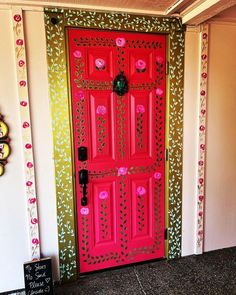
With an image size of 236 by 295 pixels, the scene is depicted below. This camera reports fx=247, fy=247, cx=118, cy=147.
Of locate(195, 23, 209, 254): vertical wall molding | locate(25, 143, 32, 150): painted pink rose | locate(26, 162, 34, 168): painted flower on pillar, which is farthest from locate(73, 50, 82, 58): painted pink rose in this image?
locate(195, 23, 209, 254): vertical wall molding

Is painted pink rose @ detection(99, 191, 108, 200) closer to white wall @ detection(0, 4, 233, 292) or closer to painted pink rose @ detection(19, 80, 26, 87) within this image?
white wall @ detection(0, 4, 233, 292)

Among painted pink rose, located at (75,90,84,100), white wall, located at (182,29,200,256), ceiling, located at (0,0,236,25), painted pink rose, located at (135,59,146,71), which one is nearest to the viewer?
ceiling, located at (0,0,236,25)

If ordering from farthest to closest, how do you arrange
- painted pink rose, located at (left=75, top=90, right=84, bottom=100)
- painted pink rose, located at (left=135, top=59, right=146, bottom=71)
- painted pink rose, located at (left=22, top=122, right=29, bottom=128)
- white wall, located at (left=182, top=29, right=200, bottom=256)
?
white wall, located at (left=182, top=29, right=200, bottom=256)
painted pink rose, located at (left=135, top=59, right=146, bottom=71)
painted pink rose, located at (left=75, top=90, right=84, bottom=100)
painted pink rose, located at (left=22, top=122, right=29, bottom=128)

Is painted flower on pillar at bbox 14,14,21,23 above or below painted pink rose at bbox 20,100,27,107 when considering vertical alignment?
above

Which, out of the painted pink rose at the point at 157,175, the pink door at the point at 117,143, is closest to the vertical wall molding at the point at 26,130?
the pink door at the point at 117,143

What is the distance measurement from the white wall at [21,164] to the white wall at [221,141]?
5.11ft

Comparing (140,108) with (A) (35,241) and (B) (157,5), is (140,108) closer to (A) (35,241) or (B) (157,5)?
(B) (157,5)

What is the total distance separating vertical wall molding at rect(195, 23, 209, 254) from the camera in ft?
7.62

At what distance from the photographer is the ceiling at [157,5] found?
6.12 ft

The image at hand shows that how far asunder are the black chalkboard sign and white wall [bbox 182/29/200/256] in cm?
134

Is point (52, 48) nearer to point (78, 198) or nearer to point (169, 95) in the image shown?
point (169, 95)

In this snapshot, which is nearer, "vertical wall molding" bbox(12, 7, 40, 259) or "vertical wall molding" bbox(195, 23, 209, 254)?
"vertical wall molding" bbox(12, 7, 40, 259)

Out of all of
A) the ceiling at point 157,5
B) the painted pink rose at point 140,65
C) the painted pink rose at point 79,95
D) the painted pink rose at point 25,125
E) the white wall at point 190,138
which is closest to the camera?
the ceiling at point 157,5

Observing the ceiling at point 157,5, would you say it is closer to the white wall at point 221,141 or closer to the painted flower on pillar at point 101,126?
the white wall at point 221,141
